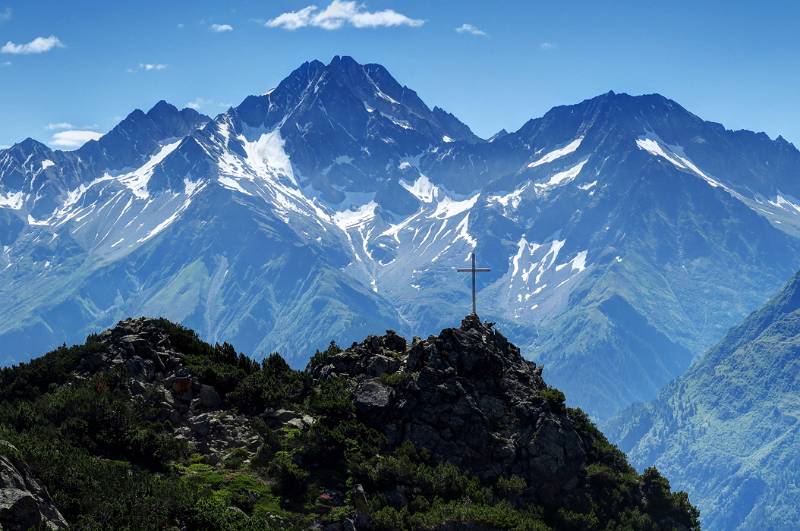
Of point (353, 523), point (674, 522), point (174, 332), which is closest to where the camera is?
point (353, 523)

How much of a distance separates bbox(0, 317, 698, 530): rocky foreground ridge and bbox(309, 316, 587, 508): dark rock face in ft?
0.34

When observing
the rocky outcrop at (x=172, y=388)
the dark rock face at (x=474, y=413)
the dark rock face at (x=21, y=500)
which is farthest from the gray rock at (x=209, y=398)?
the dark rock face at (x=21, y=500)

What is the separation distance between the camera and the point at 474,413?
77812 mm

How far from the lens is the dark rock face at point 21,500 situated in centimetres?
5297

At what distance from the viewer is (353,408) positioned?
78.7m

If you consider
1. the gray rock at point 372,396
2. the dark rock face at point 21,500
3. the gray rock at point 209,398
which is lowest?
the dark rock face at point 21,500

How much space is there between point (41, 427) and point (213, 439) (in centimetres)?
1070

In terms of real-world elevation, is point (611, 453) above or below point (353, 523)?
above

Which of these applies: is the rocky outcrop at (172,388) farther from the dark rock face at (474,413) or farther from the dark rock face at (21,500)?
the dark rock face at (21,500)

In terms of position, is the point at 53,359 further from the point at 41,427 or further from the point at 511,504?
the point at 511,504

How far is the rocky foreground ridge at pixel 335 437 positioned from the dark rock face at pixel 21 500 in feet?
14.6

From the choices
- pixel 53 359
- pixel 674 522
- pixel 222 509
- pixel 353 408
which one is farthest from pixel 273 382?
pixel 674 522

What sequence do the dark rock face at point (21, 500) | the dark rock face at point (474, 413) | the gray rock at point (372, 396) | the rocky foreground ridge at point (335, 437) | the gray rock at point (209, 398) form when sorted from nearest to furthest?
the dark rock face at point (21, 500) → the rocky foreground ridge at point (335, 437) → the dark rock face at point (474, 413) → the gray rock at point (372, 396) → the gray rock at point (209, 398)

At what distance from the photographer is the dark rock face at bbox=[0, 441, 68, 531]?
5297cm
